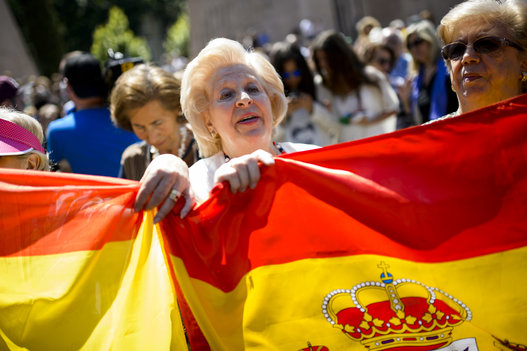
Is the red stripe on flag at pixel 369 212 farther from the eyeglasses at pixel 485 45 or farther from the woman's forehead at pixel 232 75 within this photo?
the woman's forehead at pixel 232 75

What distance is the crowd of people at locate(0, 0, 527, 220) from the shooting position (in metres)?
2.51

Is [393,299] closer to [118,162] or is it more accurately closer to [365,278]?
[365,278]

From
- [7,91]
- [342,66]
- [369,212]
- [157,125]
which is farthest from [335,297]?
[7,91]

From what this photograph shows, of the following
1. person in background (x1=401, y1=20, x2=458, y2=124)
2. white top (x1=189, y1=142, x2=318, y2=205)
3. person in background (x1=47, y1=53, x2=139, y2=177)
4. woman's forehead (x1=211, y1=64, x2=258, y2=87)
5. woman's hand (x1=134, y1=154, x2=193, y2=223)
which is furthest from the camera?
person in background (x1=401, y1=20, x2=458, y2=124)

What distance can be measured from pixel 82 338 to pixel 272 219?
83cm

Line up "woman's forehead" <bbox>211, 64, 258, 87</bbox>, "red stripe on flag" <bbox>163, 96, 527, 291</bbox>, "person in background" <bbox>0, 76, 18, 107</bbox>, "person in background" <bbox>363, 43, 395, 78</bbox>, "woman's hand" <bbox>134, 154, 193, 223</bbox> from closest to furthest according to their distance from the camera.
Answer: "woman's hand" <bbox>134, 154, 193, 223</bbox> → "red stripe on flag" <bbox>163, 96, 527, 291</bbox> → "woman's forehead" <bbox>211, 64, 258, 87</bbox> → "person in background" <bbox>0, 76, 18, 107</bbox> → "person in background" <bbox>363, 43, 395, 78</bbox>

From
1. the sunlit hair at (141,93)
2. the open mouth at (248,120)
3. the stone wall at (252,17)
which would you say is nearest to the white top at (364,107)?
the sunlit hair at (141,93)

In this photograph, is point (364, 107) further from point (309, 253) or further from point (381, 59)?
point (309, 253)

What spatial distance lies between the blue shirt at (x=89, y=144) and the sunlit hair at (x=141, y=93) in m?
0.72

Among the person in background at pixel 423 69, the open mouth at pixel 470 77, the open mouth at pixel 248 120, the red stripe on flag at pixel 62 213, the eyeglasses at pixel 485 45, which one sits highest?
the person in background at pixel 423 69

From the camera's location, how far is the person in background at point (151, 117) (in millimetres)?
3762

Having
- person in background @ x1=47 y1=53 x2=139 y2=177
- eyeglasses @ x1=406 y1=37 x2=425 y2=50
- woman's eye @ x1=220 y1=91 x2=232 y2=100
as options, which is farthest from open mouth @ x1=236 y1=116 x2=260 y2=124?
eyeglasses @ x1=406 y1=37 x2=425 y2=50

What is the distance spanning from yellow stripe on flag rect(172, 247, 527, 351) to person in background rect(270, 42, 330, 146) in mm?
3968

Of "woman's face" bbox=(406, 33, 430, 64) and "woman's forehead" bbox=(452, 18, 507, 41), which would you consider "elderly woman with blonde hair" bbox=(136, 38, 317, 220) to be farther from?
"woman's face" bbox=(406, 33, 430, 64)
